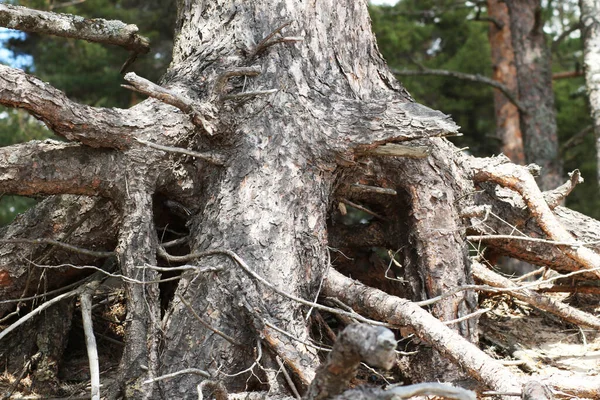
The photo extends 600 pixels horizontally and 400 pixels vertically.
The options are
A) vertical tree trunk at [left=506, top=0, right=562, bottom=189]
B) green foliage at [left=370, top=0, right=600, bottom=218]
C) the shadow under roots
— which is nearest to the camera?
the shadow under roots

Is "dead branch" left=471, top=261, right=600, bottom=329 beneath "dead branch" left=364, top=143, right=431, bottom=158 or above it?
beneath

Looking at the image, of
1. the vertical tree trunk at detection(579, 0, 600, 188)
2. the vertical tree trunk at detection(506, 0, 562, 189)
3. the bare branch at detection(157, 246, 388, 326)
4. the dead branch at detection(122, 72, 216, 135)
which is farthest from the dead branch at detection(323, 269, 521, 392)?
the vertical tree trunk at detection(506, 0, 562, 189)

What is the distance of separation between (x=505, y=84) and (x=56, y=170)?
24.8 feet

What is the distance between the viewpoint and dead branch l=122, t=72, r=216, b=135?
255 cm

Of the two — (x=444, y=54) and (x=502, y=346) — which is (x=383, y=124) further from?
(x=444, y=54)

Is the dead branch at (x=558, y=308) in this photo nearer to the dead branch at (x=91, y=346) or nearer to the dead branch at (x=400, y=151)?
the dead branch at (x=400, y=151)

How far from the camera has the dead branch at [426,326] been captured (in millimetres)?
2582

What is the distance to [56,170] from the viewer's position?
2975 mm

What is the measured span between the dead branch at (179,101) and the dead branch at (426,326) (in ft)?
2.75

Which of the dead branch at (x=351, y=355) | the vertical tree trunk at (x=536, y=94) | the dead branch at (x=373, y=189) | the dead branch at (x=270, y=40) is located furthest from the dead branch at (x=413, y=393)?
the vertical tree trunk at (x=536, y=94)

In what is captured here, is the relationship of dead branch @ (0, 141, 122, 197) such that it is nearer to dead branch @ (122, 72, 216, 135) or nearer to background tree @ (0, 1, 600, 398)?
background tree @ (0, 1, 600, 398)

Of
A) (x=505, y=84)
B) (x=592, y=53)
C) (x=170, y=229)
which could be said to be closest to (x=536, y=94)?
(x=505, y=84)

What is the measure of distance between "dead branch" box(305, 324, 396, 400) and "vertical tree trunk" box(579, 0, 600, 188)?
14.3 feet

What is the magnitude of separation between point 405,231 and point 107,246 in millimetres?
1478
